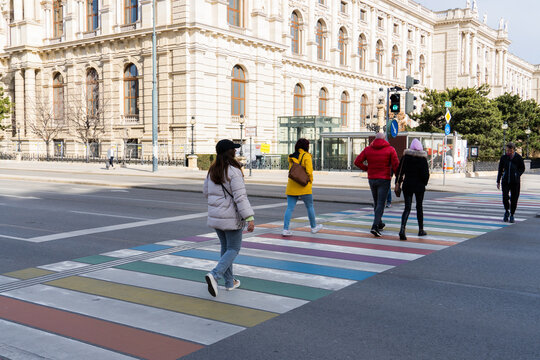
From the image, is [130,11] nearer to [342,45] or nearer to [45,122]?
[45,122]

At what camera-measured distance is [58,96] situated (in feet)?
165

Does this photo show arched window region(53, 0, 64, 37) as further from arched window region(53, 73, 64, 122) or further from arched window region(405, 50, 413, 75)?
arched window region(405, 50, 413, 75)

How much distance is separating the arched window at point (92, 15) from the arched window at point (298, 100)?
816 inches

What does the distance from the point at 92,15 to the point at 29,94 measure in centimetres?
1079

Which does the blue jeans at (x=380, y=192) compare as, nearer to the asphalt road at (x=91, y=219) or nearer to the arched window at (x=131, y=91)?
the asphalt road at (x=91, y=219)

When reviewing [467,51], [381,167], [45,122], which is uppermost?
Result: [467,51]

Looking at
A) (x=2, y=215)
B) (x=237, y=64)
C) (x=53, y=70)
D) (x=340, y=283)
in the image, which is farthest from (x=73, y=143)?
(x=340, y=283)

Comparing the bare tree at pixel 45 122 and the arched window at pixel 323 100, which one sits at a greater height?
the arched window at pixel 323 100

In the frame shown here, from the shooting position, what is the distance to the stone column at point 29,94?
50.4 meters

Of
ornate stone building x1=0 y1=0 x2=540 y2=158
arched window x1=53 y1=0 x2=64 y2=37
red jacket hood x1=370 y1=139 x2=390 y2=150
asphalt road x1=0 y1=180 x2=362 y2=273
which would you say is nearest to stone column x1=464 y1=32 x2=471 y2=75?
ornate stone building x1=0 y1=0 x2=540 y2=158

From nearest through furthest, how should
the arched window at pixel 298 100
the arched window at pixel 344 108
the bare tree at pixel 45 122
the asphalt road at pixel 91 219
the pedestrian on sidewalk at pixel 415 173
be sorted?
the asphalt road at pixel 91 219, the pedestrian on sidewalk at pixel 415 173, the bare tree at pixel 45 122, the arched window at pixel 298 100, the arched window at pixel 344 108

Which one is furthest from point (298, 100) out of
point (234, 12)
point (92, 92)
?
point (92, 92)

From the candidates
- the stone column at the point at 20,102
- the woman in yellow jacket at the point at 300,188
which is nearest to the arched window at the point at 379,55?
the stone column at the point at 20,102

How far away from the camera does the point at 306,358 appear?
416 cm
